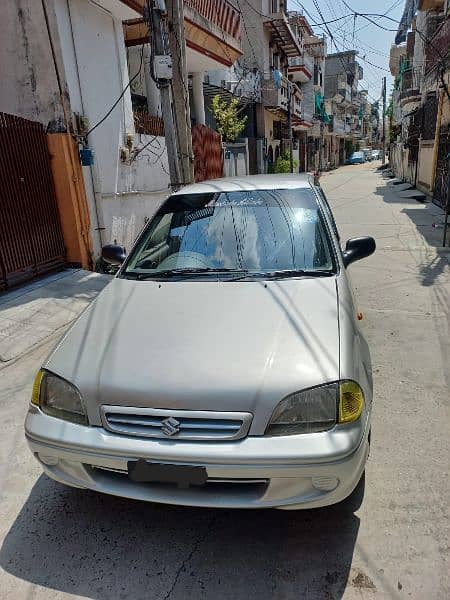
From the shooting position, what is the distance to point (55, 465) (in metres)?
2.13

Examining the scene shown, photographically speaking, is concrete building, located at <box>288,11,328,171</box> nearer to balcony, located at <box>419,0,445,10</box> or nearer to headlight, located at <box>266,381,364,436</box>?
balcony, located at <box>419,0,445,10</box>

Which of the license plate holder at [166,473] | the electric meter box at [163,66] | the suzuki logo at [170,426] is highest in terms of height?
the electric meter box at [163,66]

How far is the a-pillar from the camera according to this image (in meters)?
12.8

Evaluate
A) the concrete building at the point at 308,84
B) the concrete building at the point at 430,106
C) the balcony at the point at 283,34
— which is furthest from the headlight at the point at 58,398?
the concrete building at the point at 308,84

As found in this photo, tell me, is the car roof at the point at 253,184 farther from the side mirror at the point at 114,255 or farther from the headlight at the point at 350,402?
the headlight at the point at 350,402

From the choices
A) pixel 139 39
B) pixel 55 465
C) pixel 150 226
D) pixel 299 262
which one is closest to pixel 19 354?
pixel 150 226

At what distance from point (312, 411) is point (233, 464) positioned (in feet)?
1.36

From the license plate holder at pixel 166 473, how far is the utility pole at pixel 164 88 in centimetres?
546

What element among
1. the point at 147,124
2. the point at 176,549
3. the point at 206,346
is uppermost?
the point at 147,124

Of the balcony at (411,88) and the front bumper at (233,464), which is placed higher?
the balcony at (411,88)

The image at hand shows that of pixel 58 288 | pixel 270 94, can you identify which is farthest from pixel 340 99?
pixel 58 288

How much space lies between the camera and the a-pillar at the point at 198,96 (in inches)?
505

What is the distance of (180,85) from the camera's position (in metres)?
6.66

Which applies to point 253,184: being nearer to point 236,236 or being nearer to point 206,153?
point 236,236
